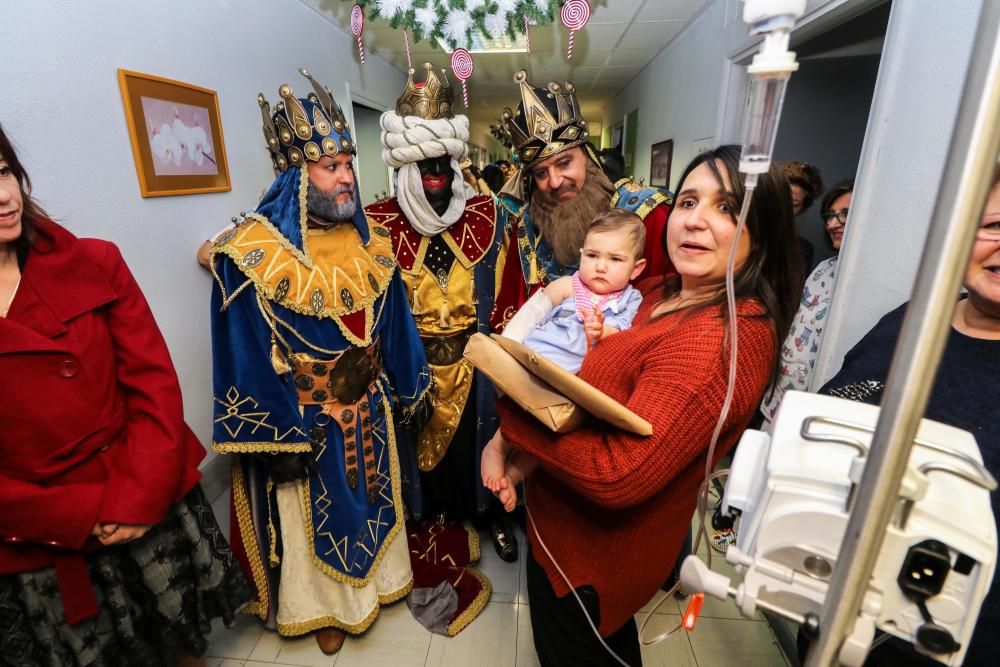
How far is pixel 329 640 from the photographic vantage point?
6.22ft

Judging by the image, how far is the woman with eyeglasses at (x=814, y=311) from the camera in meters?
1.92

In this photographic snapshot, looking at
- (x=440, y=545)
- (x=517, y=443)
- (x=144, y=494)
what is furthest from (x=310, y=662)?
(x=517, y=443)

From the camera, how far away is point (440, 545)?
233 cm

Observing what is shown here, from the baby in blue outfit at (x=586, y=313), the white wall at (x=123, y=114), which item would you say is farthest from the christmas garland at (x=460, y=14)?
the baby in blue outfit at (x=586, y=313)

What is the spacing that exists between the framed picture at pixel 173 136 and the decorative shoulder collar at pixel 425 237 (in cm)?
70

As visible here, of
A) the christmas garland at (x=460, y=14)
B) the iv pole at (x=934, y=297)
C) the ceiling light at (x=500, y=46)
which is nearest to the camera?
the iv pole at (x=934, y=297)

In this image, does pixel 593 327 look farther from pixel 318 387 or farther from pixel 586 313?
pixel 318 387

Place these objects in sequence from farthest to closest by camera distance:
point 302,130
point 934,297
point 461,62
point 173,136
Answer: point 461,62 → point 173,136 → point 302,130 → point 934,297

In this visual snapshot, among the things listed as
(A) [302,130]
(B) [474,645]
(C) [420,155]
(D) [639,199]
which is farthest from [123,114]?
(B) [474,645]

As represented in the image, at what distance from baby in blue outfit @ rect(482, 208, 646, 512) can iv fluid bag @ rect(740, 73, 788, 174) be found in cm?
76

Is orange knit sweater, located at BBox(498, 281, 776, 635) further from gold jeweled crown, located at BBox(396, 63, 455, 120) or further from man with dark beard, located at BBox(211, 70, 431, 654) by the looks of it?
gold jeweled crown, located at BBox(396, 63, 455, 120)

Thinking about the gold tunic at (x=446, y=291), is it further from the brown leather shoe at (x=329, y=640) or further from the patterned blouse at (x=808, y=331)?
the patterned blouse at (x=808, y=331)

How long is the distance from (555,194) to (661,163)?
299cm

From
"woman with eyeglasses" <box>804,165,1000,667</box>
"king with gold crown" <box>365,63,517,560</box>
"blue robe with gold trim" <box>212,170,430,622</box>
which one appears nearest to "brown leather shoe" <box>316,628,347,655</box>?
"blue robe with gold trim" <box>212,170,430,622</box>
